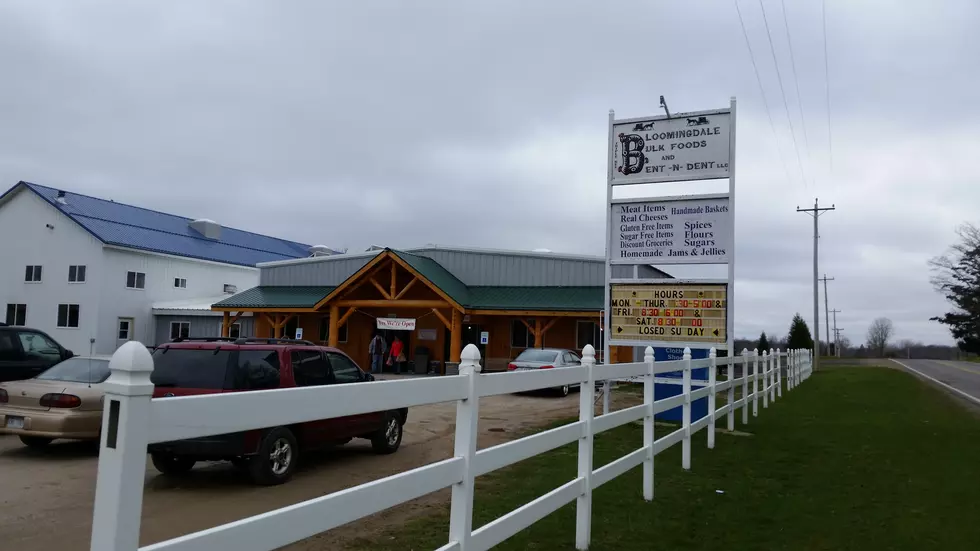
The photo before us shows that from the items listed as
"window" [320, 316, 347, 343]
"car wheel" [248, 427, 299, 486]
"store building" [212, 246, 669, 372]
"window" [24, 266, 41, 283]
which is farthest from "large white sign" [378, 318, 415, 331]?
"car wheel" [248, 427, 299, 486]

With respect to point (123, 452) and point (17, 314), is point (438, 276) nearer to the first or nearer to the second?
point (17, 314)

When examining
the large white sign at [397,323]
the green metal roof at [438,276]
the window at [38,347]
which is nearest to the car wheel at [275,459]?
the window at [38,347]

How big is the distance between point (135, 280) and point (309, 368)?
3422 cm

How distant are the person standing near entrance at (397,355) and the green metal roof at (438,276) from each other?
322cm

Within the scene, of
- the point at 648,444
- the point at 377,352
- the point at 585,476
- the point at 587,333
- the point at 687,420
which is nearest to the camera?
the point at 585,476

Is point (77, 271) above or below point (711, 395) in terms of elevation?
above

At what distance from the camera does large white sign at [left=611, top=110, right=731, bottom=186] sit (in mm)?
13391

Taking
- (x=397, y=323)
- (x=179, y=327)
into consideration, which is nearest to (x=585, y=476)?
(x=397, y=323)

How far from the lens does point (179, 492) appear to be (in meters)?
7.66

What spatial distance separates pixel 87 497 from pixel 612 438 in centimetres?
769

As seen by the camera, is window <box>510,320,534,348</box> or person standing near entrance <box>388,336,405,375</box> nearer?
person standing near entrance <box>388,336,405,375</box>

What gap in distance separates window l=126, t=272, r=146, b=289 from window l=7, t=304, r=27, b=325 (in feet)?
19.1

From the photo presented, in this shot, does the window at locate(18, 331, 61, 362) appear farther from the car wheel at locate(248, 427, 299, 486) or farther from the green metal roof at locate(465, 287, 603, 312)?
the green metal roof at locate(465, 287, 603, 312)

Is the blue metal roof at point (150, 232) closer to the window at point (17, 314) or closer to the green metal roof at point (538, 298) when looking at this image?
the window at point (17, 314)
